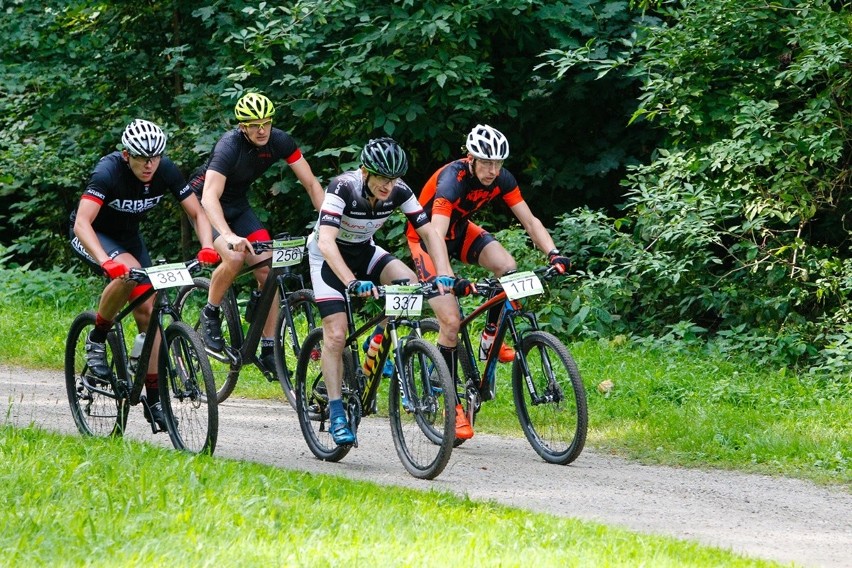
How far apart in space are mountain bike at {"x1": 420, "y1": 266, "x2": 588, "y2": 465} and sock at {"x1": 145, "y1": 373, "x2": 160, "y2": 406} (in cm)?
188

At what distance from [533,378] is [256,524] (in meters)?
3.11

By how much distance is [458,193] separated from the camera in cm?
844

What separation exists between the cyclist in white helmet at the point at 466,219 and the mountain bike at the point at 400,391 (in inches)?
14.3

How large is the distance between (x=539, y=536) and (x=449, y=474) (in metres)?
2.07

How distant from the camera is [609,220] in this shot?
13531 mm

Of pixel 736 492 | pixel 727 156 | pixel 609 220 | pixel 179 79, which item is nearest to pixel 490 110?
pixel 609 220

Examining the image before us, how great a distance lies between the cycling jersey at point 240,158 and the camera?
9344 mm

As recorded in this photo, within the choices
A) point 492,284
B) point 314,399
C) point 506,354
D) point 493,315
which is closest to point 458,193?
point 492,284

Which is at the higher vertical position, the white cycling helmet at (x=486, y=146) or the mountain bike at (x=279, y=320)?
the white cycling helmet at (x=486, y=146)

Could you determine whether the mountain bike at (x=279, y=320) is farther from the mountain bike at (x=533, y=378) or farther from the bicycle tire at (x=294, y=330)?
the mountain bike at (x=533, y=378)

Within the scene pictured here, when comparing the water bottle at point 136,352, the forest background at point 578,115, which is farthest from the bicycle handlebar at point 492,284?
the forest background at point 578,115

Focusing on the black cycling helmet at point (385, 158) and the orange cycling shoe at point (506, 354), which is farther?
the orange cycling shoe at point (506, 354)

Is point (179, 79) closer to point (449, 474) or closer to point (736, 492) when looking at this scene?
point (449, 474)

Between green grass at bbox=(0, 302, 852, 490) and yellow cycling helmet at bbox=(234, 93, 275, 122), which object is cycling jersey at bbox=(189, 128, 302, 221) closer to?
yellow cycling helmet at bbox=(234, 93, 275, 122)
